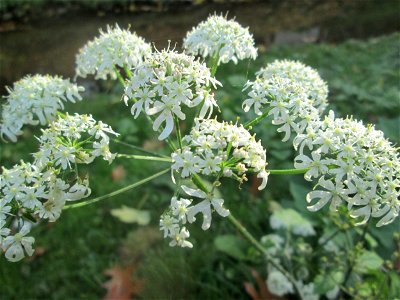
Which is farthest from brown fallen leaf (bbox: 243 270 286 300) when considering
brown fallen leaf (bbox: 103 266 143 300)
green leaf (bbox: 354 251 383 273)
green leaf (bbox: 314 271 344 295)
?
brown fallen leaf (bbox: 103 266 143 300)

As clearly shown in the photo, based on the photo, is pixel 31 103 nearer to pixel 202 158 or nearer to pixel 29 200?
pixel 29 200

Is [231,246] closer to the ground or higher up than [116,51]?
closer to the ground

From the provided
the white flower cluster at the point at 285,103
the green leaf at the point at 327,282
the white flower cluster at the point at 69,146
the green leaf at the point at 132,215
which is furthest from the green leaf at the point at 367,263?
the green leaf at the point at 132,215

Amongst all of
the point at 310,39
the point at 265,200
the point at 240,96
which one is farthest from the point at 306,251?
the point at 310,39

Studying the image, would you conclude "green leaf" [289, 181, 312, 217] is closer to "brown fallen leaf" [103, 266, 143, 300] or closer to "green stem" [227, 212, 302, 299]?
"green stem" [227, 212, 302, 299]

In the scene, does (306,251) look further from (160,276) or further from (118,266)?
(118,266)

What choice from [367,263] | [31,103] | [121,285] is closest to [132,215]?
[121,285]

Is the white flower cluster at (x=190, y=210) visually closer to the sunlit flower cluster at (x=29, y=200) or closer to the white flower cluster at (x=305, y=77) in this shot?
the sunlit flower cluster at (x=29, y=200)
